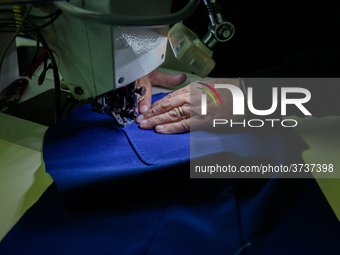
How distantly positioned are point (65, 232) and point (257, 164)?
47 cm

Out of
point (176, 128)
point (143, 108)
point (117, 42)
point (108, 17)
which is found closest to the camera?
point (108, 17)

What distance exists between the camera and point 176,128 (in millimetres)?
766

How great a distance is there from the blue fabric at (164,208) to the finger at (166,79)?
483 millimetres

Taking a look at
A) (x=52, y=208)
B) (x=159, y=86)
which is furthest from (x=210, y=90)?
(x=52, y=208)

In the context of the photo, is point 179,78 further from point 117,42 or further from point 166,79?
point 117,42

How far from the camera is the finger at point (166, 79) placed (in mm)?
1122

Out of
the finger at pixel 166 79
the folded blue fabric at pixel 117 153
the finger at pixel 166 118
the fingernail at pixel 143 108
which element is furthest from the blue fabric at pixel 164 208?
the finger at pixel 166 79

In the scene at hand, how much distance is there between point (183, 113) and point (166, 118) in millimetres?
60

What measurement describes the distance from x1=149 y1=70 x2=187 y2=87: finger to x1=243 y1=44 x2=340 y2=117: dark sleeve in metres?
0.28

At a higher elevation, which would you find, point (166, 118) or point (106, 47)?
point (106, 47)

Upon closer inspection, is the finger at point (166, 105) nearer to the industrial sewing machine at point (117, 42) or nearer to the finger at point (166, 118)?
the finger at point (166, 118)

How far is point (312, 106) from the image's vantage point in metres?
0.92

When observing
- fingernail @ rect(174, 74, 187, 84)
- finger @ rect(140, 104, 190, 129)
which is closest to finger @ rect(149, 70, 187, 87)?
fingernail @ rect(174, 74, 187, 84)

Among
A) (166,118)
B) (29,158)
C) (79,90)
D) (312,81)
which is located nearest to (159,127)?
(166,118)
